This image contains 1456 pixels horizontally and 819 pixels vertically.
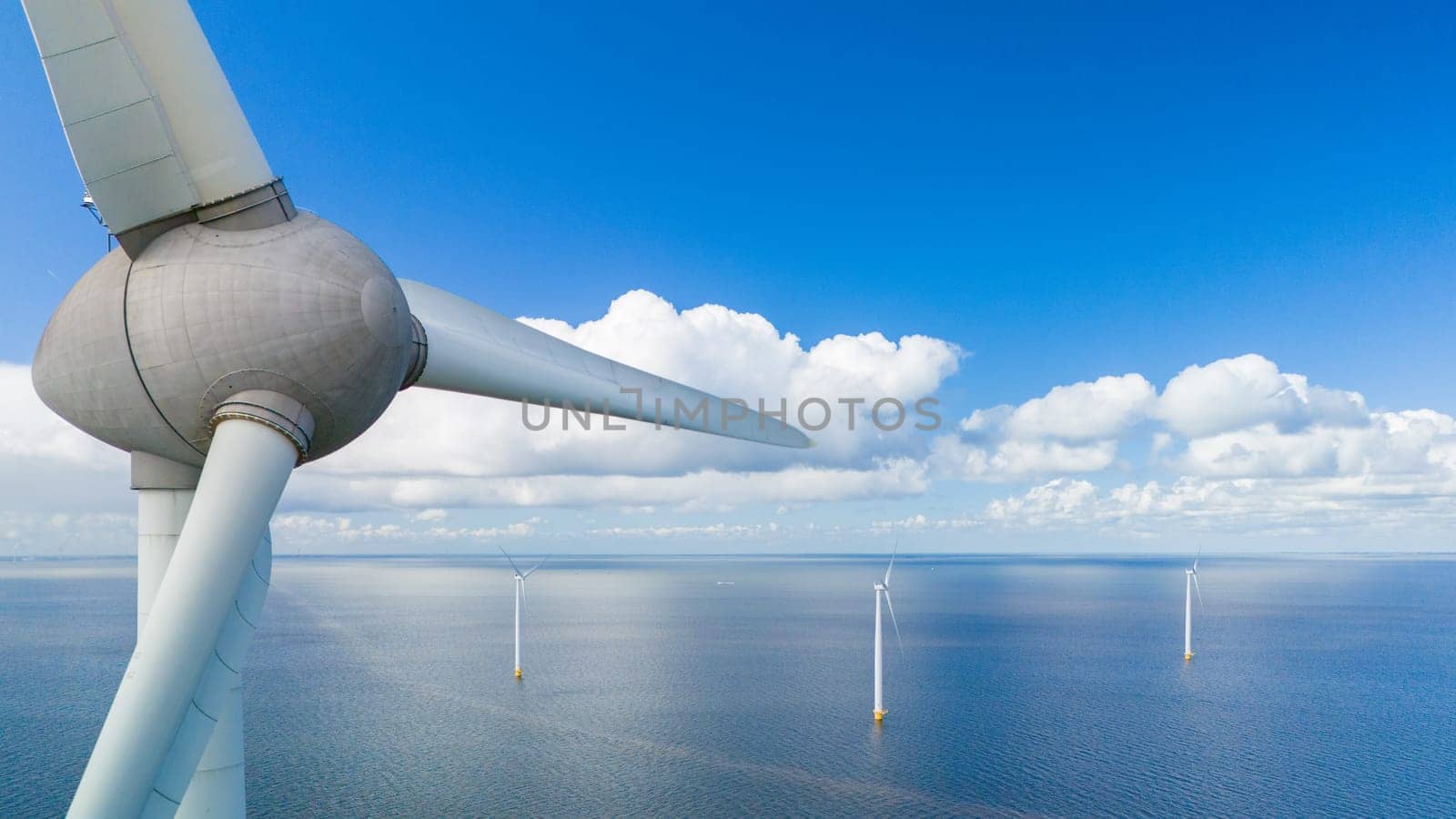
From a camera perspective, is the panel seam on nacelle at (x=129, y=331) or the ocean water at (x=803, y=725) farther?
the ocean water at (x=803, y=725)

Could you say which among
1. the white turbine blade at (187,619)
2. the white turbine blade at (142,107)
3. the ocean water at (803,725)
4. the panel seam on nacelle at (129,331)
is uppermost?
the white turbine blade at (142,107)

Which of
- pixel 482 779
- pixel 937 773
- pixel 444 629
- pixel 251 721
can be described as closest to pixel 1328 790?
pixel 937 773

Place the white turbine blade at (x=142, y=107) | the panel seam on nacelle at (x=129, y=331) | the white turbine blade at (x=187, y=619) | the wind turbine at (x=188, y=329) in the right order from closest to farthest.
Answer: the white turbine blade at (x=187, y=619)
the wind turbine at (x=188, y=329)
the white turbine blade at (x=142, y=107)
the panel seam on nacelle at (x=129, y=331)

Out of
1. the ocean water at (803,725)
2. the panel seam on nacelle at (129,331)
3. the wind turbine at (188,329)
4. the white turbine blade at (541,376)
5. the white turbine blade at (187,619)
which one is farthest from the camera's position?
the ocean water at (803,725)

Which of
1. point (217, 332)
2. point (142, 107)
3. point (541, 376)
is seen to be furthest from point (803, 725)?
point (142, 107)

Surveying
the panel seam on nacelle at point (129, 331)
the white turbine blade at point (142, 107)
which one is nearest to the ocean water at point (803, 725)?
the panel seam on nacelle at point (129, 331)

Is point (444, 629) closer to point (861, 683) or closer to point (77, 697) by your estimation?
point (77, 697)

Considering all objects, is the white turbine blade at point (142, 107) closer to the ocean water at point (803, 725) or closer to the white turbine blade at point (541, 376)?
the white turbine blade at point (541, 376)
